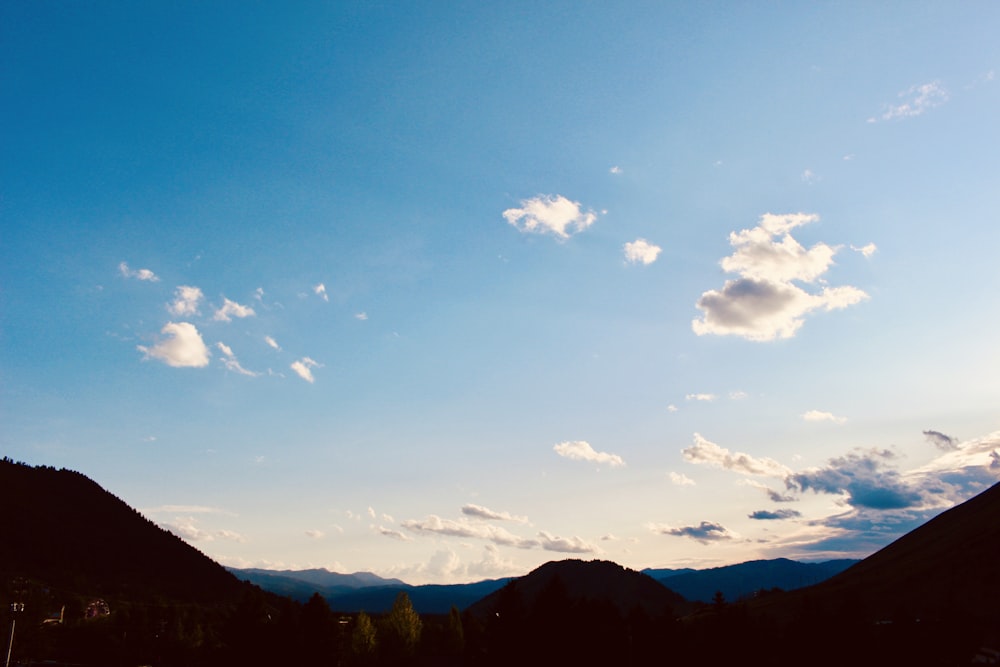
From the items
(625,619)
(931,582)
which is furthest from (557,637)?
(931,582)

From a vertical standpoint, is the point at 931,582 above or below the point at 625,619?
above

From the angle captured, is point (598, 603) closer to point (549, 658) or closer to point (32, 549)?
point (549, 658)

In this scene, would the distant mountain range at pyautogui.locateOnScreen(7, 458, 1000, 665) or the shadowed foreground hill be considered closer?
the shadowed foreground hill

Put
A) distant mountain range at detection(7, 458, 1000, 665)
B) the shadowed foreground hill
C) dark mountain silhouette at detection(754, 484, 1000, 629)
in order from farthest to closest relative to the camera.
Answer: dark mountain silhouette at detection(754, 484, 1000, 629) < distant mountain range at detection(7, 458, 1000, 665) < the shadowed foreground hill

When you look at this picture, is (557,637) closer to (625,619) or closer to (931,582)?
(625,619)

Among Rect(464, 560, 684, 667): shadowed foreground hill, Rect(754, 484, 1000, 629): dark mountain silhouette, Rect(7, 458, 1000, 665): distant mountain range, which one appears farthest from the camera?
Rect(754, 484, 1000, 629): dark mountain silhouette

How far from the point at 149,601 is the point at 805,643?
15877 centimetres

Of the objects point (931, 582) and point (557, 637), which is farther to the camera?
point (931, 582)

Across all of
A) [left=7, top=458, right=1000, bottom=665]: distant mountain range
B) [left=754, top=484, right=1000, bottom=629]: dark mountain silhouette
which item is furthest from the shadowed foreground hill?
[left=754, top=484, right=1000, bottom=629]: dark mountain silhouette

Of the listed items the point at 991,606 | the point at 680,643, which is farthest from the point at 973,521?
the point at 680,643

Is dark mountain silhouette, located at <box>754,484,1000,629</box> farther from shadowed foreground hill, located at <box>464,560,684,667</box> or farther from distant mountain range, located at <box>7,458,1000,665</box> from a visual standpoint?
shadowed foreground hill, located at <box>464,560,684,667</box>

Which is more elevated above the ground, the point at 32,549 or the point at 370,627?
the point at 32,549

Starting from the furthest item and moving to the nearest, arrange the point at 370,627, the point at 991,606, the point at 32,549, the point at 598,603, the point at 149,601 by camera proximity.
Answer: the point at 32,549, the point at 149,601, the point at 370,627, the point at 991,606, the point at 598,603

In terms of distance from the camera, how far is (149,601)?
180m
